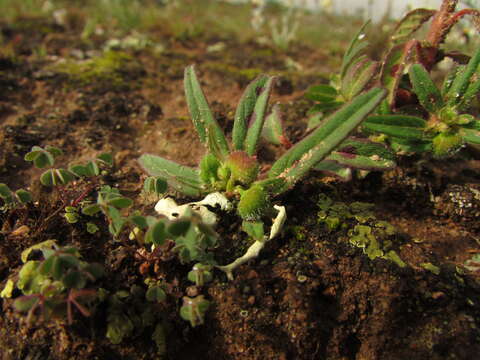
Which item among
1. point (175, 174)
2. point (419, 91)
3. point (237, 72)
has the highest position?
point (419, 91)

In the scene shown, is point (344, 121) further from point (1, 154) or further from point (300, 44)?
point (300, 44)

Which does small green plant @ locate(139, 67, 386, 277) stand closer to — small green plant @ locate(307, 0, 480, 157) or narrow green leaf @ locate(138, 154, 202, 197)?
narrow green leaf @ locate(138, 154, 202, 197)

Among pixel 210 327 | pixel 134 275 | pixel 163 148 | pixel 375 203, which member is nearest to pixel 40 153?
pixel 134 275

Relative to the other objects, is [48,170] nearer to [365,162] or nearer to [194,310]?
[194,310]

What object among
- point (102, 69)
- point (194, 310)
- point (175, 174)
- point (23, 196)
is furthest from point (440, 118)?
point (102, 69)


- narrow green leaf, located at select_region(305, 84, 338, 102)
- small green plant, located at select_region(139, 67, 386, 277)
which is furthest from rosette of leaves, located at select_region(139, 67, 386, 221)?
narrow green leaf, located at select_region(305, 84, 338, 102)

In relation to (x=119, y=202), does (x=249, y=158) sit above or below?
above

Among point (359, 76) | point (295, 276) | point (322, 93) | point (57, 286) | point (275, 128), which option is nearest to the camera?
point (57, 286)
